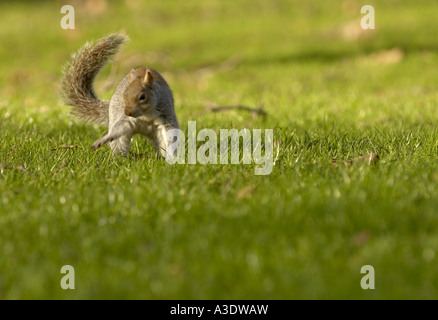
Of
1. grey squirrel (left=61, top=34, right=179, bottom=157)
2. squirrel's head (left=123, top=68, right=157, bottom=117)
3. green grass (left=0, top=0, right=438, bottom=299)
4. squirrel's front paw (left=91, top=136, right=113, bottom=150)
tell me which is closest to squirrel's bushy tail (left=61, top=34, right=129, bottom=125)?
grey squirrel (left=61, top=34, right=179, bottom=157)

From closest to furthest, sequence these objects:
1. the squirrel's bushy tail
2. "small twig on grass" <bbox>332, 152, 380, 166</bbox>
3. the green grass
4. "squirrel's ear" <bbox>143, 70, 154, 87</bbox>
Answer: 1. the green grass
2. "small twig on grass" <bbox>332, 152, 380, 166</bbox>
3. "squirrel's ear" <bbox>143, 70, 154, 87</bbox>
4. the squirrel's bushy tail

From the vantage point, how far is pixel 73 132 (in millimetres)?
5516

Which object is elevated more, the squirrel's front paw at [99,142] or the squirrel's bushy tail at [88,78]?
the squirrel's bushy tail at [88,78]

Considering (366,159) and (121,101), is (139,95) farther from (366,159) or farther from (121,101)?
(366,159)

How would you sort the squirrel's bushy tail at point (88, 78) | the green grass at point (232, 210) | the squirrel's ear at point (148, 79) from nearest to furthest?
the green grass at point (232, 210), the squirrel's ear at point (148, 79), the squirrel's bushy tail at point (88, 78)

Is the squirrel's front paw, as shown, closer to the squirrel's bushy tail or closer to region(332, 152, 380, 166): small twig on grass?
the squirrel's bushy tail

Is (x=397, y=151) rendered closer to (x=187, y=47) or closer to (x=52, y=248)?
(x=52, y=248)

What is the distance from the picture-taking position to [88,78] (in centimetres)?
533

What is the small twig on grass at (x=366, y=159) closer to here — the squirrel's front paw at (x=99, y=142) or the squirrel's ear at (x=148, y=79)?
the squirrel's ear at (x=148, y=79)

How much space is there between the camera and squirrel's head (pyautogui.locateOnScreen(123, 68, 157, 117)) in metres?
4.30

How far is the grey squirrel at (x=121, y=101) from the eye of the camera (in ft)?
14.3

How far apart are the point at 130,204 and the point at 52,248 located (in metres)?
0.61

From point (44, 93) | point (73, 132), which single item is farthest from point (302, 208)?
point (44, 93)

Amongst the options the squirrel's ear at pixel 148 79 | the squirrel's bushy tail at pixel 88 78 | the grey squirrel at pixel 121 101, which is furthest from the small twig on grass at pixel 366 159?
the squirrel's bushy tail at pixel 88 78
